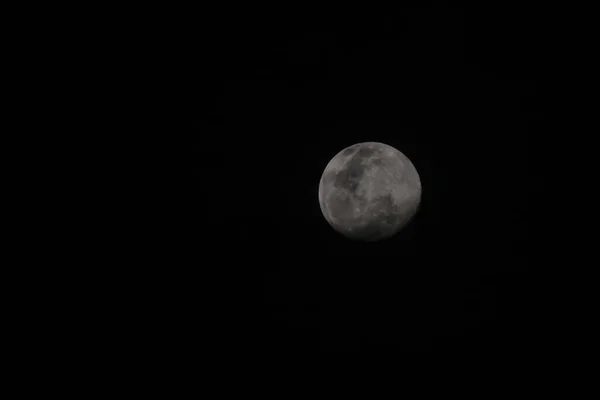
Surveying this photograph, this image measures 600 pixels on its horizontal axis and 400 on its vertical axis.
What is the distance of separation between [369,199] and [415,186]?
0.41 metres

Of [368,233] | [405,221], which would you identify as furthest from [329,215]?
[405,221]

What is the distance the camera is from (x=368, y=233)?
2.96 metres

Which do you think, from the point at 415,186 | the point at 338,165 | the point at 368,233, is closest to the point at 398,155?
the point at 415,186

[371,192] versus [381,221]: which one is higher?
[371,192]

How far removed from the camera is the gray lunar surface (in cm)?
288

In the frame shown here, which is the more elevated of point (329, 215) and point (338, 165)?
point (338, 165)

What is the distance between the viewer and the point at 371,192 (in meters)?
2.88

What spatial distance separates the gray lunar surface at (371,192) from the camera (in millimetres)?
2877

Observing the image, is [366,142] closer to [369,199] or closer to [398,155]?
[398,155]

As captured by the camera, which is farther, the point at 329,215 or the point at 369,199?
the point at 329,215

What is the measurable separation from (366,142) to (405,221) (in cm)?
70

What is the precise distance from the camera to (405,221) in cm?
299

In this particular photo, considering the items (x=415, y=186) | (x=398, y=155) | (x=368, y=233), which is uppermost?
(x=398, y=155)

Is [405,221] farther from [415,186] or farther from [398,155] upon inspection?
[398,155]
